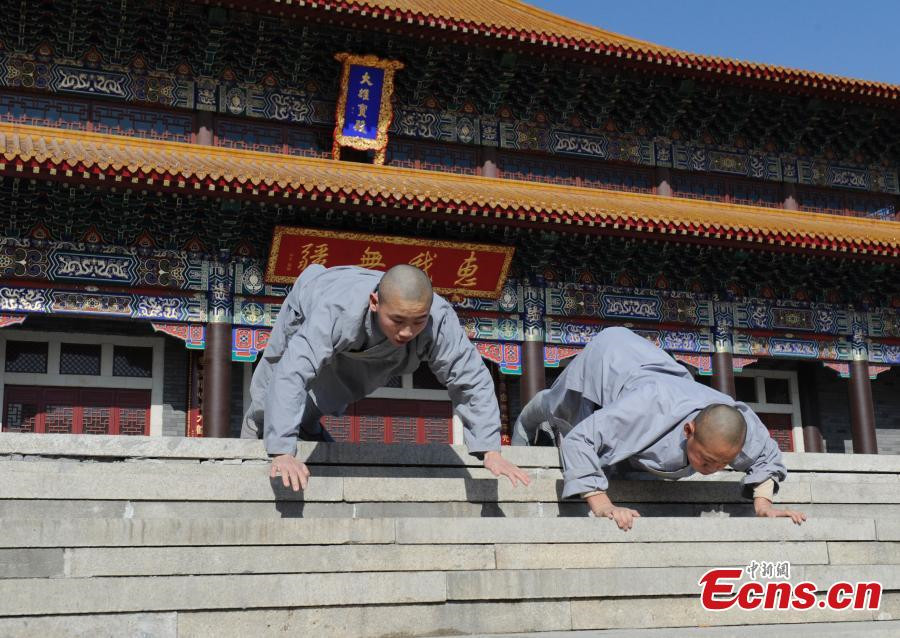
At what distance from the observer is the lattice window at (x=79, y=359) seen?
1089cm

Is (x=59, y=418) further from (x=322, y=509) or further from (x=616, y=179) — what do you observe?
(x=616, y=179)

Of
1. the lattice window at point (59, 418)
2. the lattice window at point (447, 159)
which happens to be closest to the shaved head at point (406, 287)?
the lattice window at point (59, 418)

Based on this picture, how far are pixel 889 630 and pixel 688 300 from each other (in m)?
9.19

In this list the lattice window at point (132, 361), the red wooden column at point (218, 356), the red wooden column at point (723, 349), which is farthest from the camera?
the red wooden column at point (723, 349)

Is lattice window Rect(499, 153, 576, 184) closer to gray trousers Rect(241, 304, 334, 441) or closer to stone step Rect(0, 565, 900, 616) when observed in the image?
gray trousers Rect(241, 304, 334, 441)

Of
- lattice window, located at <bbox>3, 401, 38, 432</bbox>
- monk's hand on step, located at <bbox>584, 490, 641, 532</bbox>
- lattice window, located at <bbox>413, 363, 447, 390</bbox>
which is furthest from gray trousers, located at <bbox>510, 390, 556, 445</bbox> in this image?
lattice window, located at <bbox>3, 401, 38, 432</bbox>

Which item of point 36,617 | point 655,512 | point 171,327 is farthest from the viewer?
point 171,327

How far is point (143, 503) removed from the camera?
4.28 metres

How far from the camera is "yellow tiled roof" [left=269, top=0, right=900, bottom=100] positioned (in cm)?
1115

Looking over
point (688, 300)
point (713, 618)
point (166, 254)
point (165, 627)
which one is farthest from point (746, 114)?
point (165, 627)

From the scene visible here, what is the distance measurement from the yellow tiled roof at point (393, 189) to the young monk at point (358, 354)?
182 inches

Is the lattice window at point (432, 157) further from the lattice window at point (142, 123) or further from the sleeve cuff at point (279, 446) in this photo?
the sleeve cuff at point (279, 446)

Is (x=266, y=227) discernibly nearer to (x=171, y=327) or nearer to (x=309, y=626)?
(x=171, y=327)

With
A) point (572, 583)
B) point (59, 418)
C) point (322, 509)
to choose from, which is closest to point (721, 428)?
point (572, 583)
